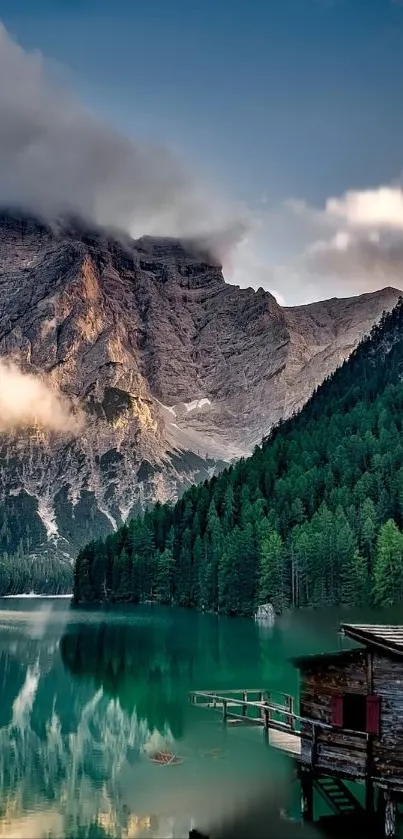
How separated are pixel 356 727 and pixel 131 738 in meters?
22.4

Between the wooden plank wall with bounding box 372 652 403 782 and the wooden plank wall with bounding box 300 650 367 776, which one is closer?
the wooden plank wall with bounding box 372 652 403 782

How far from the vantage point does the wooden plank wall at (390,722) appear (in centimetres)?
3606

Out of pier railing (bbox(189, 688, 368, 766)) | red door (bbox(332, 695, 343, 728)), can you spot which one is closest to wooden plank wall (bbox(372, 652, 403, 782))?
pier railing (bbox(189, 688, 368, 766))

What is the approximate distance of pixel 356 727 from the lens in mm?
38375

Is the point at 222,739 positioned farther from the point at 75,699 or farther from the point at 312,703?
the point at 75,699

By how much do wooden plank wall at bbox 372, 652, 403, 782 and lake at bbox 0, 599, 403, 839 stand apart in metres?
4.25

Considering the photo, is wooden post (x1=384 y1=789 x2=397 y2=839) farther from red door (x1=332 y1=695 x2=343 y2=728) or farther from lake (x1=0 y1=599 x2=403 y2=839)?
red door (x1=332 y1=695 x2=343 y2=728)

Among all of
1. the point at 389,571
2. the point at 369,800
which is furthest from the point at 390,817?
the point at 389,571

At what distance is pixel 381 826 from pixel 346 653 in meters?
7.26

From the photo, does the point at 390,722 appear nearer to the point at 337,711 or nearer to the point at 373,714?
the point at 373,714

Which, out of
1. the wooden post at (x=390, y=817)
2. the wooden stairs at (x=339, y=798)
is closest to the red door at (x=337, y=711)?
the wooden stairs at (x=339, y=798)

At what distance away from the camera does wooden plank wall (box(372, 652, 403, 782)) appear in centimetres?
3606

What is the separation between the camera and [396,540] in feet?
462

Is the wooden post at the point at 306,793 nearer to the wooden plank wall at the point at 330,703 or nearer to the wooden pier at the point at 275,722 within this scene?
the wooden plank wall at the point at 330,703
